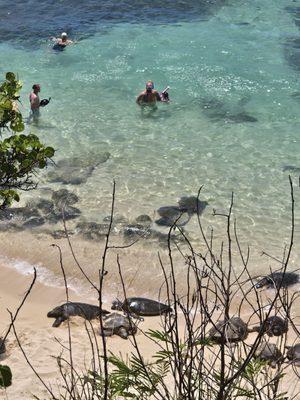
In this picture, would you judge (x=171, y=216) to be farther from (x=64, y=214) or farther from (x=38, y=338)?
(x=38, y=338)

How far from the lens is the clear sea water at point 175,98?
1527 cm

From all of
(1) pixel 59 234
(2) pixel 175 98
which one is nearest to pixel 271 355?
(1) pixel 59 234

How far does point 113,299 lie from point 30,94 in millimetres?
10414

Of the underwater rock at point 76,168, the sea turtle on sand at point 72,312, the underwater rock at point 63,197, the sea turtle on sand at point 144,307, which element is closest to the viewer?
the sea turtle on sand at point 72,312

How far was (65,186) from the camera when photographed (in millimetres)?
15625

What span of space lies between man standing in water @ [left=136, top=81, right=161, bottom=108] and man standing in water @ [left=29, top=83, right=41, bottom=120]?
3162 millimetres

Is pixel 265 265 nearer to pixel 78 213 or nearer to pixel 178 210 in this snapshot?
pixel 178 210

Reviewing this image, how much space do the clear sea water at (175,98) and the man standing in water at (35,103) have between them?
0.25 m

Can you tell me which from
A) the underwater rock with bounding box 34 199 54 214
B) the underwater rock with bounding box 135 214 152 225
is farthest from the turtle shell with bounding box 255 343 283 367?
the underwater rock with bounding box 34 199 54 214

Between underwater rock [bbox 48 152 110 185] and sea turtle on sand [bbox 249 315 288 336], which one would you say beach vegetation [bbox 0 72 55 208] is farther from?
underwater rock [bbox 48 152 110 185]

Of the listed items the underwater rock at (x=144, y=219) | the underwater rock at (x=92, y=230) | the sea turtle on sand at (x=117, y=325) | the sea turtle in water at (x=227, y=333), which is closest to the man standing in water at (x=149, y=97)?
the underwater rock at (x=144, y=219)

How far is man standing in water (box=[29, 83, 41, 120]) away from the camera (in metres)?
19.3

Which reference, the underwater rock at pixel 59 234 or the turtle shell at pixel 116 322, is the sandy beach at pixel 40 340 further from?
the underwater rock at pixel 59 234

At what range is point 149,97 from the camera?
19.8 metres
